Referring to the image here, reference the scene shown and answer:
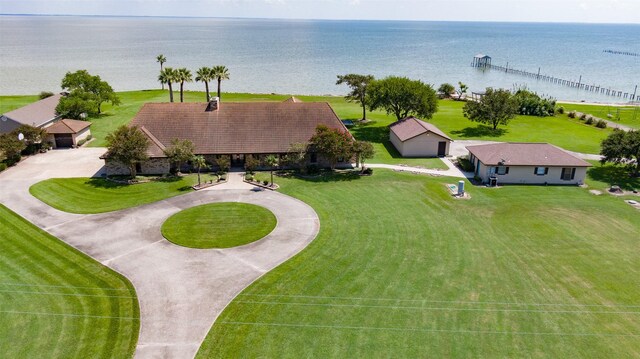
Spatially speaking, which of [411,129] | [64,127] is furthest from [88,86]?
[411,129]

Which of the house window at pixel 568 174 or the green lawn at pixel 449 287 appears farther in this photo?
the house window at pixel 568 174

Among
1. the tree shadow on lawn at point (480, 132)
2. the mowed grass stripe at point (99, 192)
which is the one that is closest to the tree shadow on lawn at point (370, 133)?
the tree shadow on lawn at point (480, 132)

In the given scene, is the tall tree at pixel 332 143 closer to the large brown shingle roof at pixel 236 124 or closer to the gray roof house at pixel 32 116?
the large brown shingle roof at pixel 236 124

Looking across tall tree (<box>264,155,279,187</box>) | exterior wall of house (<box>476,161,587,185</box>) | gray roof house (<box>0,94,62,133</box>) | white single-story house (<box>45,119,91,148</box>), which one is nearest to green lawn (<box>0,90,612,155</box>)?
white single-story house (<box>45,119,91,148</box>)

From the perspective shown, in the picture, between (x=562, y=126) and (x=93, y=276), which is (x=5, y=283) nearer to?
(x=93, y=276)

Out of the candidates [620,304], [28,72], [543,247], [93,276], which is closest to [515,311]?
[620,304]
